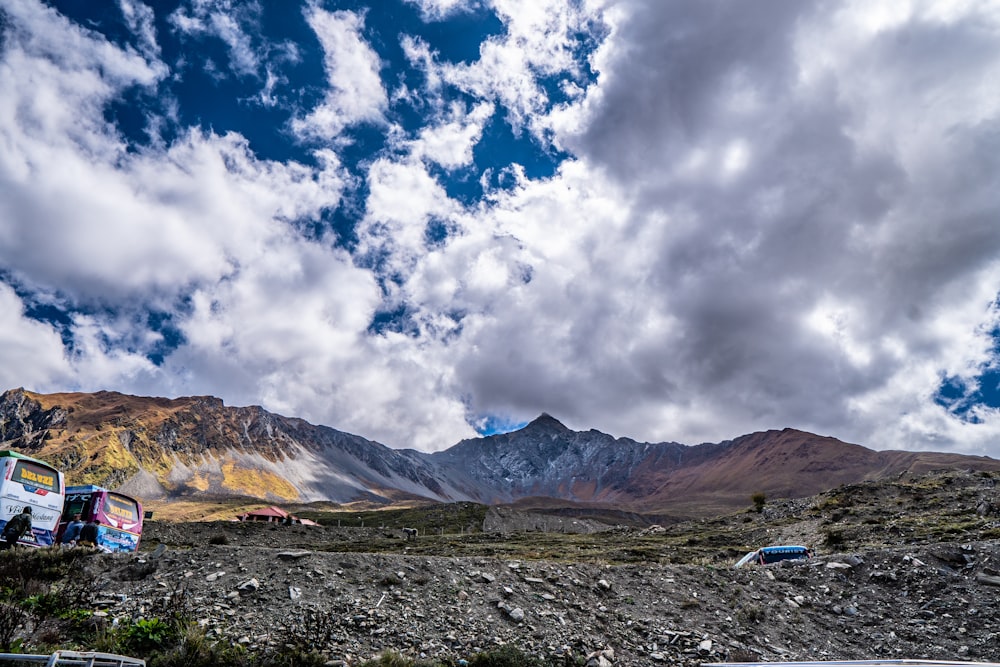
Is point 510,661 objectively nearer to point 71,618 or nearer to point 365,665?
point 365,665

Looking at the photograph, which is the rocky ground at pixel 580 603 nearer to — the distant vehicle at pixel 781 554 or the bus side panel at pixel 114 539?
the bus side panel at pixel 114 539

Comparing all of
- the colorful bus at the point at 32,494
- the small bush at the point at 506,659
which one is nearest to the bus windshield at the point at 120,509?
the colorful bus at the point at 32,494

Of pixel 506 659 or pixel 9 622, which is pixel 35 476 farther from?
pixel 506 659

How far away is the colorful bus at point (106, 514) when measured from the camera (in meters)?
22.2

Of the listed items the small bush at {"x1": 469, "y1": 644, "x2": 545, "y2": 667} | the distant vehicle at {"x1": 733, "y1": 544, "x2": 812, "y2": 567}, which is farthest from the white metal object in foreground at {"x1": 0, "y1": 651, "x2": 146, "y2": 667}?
the distant vehicle at {"x1": 733, "y1": 544, "x2": 812, "y2": 567}

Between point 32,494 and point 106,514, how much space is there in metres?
3.42

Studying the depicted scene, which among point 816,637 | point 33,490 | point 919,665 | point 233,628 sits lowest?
point 816,637

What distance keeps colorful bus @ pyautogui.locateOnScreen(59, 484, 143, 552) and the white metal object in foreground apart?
46.3ft

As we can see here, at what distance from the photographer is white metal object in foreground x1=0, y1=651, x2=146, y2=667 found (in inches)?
284

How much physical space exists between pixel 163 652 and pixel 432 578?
Result: 636cm

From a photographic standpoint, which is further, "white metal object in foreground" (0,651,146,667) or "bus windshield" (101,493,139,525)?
"bus windshield" (101,493,139,525)

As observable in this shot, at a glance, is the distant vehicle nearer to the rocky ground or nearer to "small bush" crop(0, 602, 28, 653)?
the rocky ground

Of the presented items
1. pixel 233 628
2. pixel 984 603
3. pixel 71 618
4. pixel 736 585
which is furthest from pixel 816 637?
pixel 71 618

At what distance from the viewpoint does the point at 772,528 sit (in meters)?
44.9
